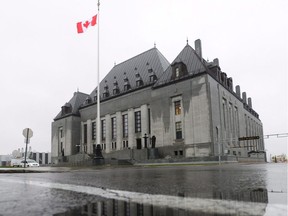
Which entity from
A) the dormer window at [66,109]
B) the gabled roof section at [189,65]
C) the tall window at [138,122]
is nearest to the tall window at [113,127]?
the tall window at [138,122]

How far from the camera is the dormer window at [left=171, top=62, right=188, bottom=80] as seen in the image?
42.7m

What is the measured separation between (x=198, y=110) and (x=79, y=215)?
126 feet

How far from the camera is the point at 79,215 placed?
2.27 metres

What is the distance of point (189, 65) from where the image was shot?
4322cm

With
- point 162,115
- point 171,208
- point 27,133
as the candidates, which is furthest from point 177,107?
point 171,208

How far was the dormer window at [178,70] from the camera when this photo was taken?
42.7m

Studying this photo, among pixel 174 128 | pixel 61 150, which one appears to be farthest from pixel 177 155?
pixel 61 150

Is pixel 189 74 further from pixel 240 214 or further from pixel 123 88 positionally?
pixel 240 214

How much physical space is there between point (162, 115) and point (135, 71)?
15.3m

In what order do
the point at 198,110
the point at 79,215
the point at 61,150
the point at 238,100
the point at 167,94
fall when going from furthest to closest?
the point at 61,150
the point at 238,100
the point at 167,94
the point at 198,110
the point at 79,215

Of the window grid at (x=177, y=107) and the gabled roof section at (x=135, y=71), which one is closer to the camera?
the window grid at (x=177, y=107)

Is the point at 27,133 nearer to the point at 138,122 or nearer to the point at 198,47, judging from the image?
the point at 138,122

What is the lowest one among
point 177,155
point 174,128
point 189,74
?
point 177,155

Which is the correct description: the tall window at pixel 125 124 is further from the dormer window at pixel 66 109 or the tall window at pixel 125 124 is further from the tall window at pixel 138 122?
the dormer window at pixel 66 109
